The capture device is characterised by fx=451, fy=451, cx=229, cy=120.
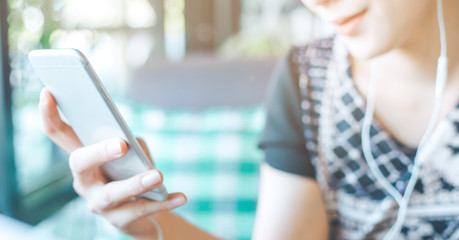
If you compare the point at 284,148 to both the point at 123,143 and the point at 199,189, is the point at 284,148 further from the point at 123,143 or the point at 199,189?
the point at 199,189

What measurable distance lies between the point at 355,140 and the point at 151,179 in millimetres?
394

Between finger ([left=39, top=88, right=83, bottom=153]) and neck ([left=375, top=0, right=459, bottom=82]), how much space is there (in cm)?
51

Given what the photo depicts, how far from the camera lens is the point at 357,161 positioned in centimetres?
78

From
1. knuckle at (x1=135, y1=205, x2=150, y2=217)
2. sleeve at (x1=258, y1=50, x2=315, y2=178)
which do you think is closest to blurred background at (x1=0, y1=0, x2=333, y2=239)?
sleeve at (x1=258, y1=50, x2=315, y2=178)

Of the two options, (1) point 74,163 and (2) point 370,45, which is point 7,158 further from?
(2) point 370,45

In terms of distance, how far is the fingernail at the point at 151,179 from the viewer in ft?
1.76

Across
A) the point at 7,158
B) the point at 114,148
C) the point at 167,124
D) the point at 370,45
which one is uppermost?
the point at 370,45

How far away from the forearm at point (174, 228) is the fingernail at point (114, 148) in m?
0.16

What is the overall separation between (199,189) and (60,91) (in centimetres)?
93

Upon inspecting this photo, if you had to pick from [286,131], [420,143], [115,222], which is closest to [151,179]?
[115,222]

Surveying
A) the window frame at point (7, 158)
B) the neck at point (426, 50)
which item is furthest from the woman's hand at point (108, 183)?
the window frame at point (7, 158)

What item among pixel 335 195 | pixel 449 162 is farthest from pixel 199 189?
pixel 449 162

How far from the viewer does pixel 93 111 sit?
53 cm

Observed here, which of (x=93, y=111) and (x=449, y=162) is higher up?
(x=93, y=111)
